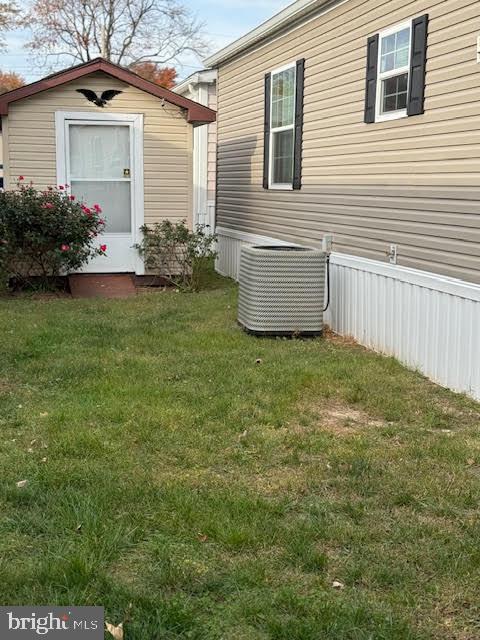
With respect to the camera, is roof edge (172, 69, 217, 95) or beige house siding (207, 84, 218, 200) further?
beige house siding (207, 84, 218, 200)

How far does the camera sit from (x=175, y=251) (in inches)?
387

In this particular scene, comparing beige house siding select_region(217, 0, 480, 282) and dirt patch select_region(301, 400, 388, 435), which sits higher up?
beige house siding select_region(217, 0, 480, 282)

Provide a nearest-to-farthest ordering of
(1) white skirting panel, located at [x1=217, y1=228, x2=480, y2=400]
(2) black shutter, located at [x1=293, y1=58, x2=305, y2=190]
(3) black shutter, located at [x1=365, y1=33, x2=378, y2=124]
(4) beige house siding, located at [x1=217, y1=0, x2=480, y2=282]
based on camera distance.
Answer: (1) white skirting panel, located at [x1=217, y1=228, x2=480, y2=400] → (4) beige house siding, located at [x1=217, y1=0, x2=480, y2=282] → (3) black shutter, located at [x1=365, y1=33, x2=378, y2=124] → (2) black shutter, located at [x1=293, y1=58, x2=305, y2=190]

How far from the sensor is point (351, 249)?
23.3 ft

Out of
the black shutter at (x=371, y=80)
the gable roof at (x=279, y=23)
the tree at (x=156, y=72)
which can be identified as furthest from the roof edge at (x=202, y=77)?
the tree at (x=156, y=72)

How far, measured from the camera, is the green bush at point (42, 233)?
8453 mm

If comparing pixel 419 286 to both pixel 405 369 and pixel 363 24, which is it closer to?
pixel 405 369

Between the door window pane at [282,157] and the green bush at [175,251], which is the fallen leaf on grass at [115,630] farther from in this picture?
the green bush at [175,251]

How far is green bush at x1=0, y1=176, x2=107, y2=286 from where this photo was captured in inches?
333

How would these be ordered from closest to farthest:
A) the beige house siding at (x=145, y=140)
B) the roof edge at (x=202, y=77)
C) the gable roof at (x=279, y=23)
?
the gable roof at (x=279, y=23)
the beige house siding at (x=145, y=140)
the roof edge at (x=202, y=77)

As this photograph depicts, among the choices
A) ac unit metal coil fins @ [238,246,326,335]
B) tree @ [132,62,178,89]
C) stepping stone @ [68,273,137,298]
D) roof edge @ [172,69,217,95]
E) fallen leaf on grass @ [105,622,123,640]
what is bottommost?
fallen leaf on grass @ [105,622,123,640]

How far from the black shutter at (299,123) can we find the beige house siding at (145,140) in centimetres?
198

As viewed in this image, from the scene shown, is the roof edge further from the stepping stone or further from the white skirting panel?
the white skirting panel

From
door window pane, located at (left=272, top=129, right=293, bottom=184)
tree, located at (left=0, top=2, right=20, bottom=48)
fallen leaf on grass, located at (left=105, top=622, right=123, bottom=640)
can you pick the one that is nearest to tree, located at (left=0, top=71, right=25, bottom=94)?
tree, located at (left=0, top=2, right=20, bottom=48)
